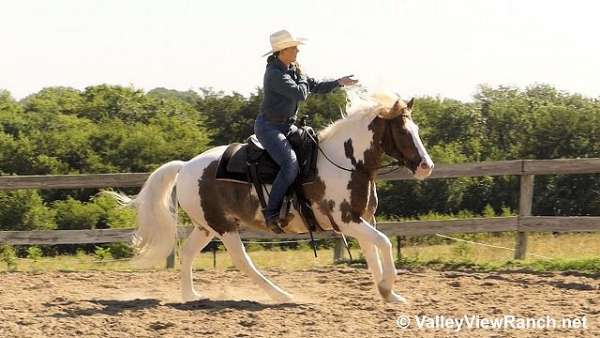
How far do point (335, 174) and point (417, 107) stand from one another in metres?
19.9

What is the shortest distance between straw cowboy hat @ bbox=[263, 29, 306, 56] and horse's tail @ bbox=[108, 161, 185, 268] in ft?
6.43

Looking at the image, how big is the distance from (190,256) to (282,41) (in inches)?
94.0

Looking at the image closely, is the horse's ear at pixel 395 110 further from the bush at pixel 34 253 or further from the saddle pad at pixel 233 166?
the bush at pixel 34 253

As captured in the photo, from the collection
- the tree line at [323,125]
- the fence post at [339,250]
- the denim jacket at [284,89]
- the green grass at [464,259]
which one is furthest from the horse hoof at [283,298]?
the tree line at [323,125]

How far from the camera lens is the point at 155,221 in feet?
31.2

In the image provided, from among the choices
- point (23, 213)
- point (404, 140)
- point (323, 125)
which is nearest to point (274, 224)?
Result: point (404, 140)

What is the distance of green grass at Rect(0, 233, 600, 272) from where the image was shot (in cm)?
1088

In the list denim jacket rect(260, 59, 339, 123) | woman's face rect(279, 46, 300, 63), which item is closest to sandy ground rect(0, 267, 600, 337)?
denim jacket rect(260, 59, 339, 123)

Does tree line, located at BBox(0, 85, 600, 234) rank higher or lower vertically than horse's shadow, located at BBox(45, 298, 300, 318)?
higher

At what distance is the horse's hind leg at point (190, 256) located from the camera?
8992 millimetres

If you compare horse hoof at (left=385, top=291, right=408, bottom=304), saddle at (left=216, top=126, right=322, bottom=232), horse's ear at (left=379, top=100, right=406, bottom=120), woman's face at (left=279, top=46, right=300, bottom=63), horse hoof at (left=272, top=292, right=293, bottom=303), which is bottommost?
horse hoof at (left=272, top=292, right=293, bottom=303)

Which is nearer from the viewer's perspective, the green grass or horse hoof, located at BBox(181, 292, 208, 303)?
horse hoof, located at BBox(181, 292, 208, 303)

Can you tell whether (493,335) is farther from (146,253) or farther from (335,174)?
(146,253)

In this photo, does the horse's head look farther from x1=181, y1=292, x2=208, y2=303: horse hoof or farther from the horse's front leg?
x1=181, y1=292, x2=208, y2=303: horse hoof
